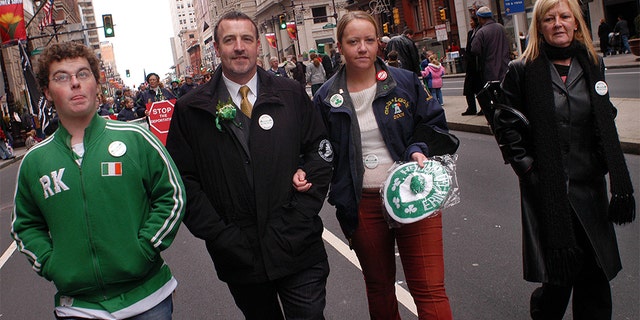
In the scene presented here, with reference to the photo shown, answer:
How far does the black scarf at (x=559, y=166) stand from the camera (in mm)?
3393

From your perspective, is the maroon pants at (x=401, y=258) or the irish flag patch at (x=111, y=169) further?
the maroon pants at (x=401, y=258)

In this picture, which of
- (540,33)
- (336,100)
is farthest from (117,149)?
(540,33)

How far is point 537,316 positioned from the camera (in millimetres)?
3840

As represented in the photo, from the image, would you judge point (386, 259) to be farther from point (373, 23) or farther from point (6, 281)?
point (6, 281)

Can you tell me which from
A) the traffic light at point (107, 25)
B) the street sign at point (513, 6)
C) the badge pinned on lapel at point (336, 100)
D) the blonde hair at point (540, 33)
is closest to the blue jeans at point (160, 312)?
the badge pinned on lapel at point (336, 100)

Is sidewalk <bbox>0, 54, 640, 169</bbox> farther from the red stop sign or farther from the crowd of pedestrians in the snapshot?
the red stop sign

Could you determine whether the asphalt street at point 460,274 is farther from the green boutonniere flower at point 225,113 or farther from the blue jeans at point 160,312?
the green boutonniere flower at point 225,113

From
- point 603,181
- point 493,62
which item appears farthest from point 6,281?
point 493,62

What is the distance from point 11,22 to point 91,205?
27192mm

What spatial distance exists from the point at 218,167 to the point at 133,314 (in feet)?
2.60

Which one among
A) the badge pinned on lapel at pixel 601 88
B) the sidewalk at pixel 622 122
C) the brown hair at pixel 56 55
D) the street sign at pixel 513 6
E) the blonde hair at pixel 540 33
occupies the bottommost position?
the sidewalk at pixel 622 122

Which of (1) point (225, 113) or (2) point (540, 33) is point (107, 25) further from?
(2) point (540, 33)

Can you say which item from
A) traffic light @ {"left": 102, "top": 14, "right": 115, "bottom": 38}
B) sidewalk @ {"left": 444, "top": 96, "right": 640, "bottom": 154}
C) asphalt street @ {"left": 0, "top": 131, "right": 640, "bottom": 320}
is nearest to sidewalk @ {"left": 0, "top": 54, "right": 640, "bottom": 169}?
sidewalk @ {"left": 444, "top": 96, "right": 640, "bottom": 154}

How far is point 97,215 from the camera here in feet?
9.31
